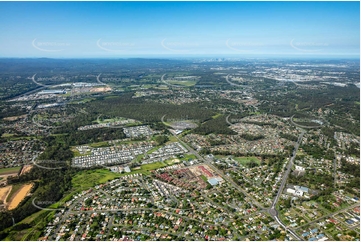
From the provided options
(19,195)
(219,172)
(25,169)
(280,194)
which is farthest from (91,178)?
(280,194)

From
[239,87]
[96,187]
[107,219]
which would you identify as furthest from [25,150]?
[239,87]

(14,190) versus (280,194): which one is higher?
(14,190)

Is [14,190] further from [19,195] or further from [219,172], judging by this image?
[219,172]

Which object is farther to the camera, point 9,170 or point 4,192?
point 9,170

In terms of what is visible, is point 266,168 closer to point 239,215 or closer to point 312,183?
point 312,183

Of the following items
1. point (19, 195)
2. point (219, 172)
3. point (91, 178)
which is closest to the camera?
point (19, 195)

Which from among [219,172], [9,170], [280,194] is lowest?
[280,194]

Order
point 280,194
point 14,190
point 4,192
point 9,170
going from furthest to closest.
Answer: point 9,170
point 14,190
point 4,192
point 280,194

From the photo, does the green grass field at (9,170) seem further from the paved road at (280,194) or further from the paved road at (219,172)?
the paved road at (280,194)
